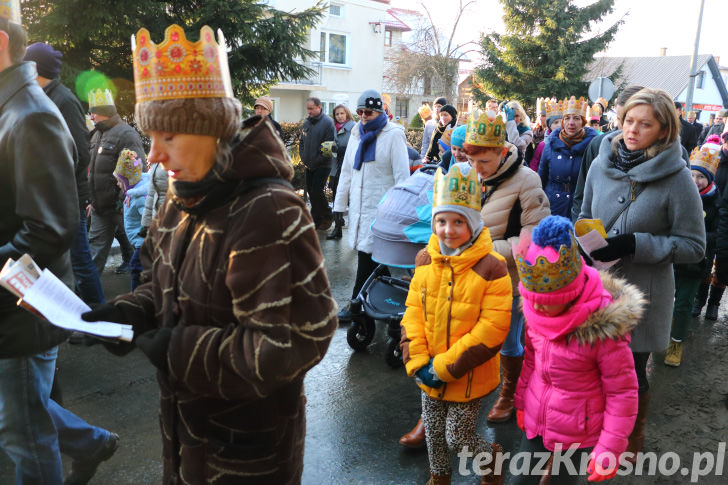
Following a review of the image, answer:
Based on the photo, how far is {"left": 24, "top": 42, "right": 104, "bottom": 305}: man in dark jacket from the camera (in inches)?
183

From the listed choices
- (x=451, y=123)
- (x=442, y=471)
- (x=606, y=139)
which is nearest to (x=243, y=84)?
(x=451, y=123)

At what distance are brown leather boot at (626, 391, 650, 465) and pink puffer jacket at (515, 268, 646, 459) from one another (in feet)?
3.83

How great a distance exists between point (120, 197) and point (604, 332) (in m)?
5.47

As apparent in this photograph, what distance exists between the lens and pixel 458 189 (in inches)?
Answer: 123

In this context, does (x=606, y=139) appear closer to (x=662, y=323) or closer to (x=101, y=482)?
(x=662, y=323)

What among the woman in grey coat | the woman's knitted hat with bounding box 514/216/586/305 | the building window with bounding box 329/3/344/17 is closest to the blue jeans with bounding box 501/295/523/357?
the woman in grey coat

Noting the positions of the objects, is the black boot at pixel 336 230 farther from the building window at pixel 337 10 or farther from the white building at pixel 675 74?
the white building at pixel 675 74

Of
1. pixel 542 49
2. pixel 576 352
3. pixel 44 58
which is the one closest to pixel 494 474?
pixel 576 352

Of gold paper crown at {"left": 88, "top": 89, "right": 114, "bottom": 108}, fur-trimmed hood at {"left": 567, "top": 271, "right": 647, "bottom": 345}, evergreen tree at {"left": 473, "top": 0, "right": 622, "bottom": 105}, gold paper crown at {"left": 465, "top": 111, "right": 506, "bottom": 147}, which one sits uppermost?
evergreen tree at {"left": 473, "top": 0, "right": 622, "bottom": 105}

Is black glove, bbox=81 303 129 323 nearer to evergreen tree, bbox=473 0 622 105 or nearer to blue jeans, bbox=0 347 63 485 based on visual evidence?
blue jeans, bbox=0 347 63 485

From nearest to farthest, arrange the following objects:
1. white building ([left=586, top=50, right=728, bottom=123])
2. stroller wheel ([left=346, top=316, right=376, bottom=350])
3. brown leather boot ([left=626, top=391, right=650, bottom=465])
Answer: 1. brown leather boot ([left=626, top=391, right=650, bottom=465])
2. stroller wheel ([left=346, top=316, right=376, bottom=350])
3. white building ([left=586, top=50, right=728, bottom=123])

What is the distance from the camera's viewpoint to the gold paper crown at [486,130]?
12.4ft

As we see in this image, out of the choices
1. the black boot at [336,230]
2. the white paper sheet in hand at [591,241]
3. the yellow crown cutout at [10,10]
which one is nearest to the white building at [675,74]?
the black boot at [336,230]

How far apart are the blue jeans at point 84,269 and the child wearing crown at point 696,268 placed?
16.9ft
